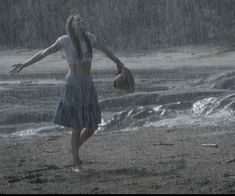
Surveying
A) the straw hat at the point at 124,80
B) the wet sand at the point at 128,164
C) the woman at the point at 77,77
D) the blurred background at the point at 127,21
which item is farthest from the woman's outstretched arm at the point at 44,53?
the blurred background at the point at 127,21

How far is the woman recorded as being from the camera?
7.29 m

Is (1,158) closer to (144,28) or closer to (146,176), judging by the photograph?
(146,176)

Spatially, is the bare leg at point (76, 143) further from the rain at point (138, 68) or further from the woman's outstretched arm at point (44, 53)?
the woman's outstretched arm at point (44, 53)

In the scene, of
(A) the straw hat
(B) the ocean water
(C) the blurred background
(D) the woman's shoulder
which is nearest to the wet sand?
(A) the straw hat

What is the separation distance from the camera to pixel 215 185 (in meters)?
6.41

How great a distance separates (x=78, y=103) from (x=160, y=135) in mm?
3501

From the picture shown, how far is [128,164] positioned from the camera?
25.9ft

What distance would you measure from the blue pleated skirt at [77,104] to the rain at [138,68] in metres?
0.55

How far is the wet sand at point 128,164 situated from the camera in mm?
6574

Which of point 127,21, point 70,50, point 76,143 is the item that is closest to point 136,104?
point 76,143

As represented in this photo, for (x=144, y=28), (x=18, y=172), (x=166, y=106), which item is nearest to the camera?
(x=18, y=172)

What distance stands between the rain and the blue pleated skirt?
55 centimetres

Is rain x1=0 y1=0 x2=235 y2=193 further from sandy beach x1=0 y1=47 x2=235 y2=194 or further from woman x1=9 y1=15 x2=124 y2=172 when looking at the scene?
woman x1=9 y1=15 x2=124 y2=172

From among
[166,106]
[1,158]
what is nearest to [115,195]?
[1,158]
